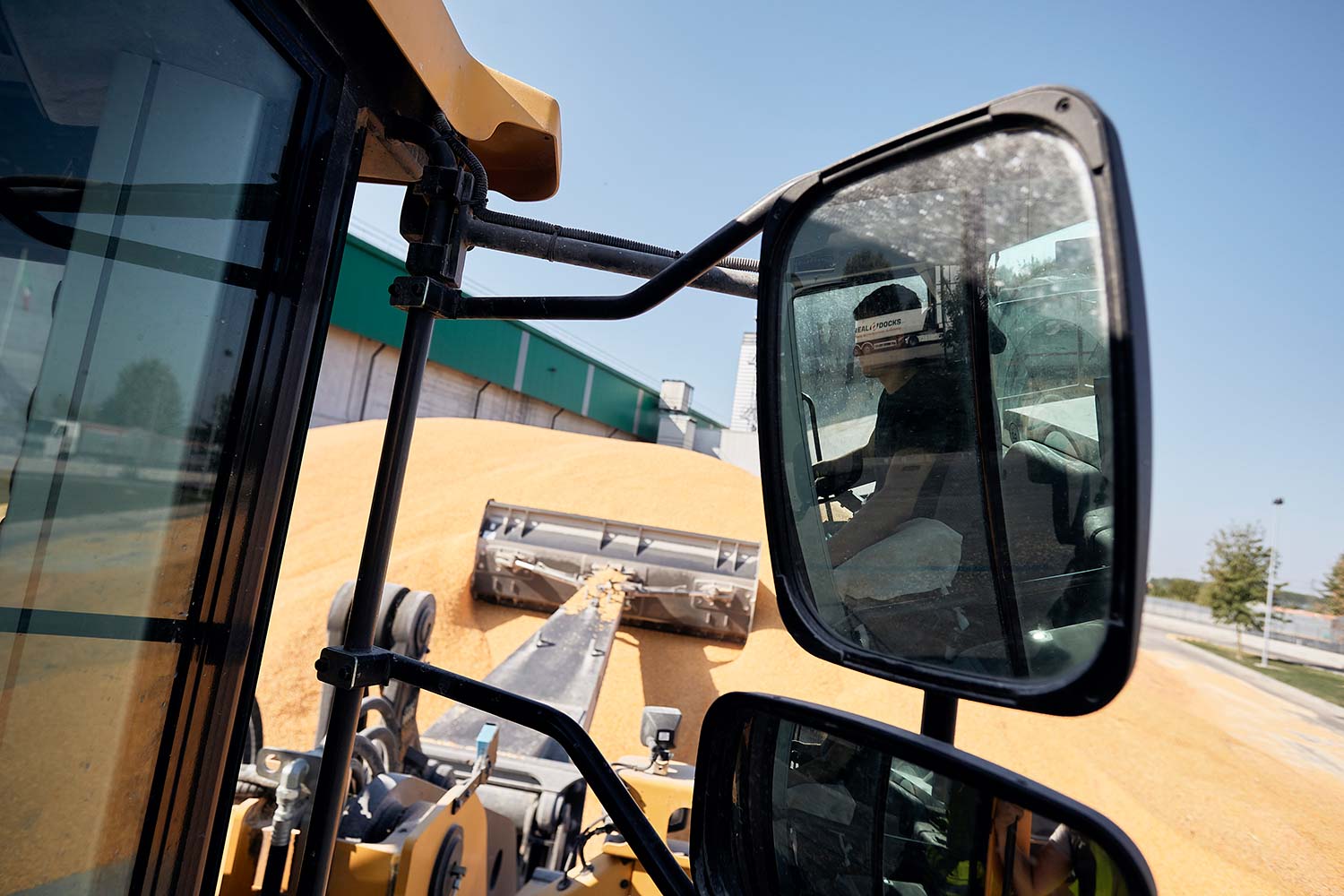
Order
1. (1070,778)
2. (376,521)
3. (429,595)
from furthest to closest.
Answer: (1070,778) → (429,595) → (376,521)

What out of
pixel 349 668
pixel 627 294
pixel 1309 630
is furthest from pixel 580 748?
pixel 1309 630

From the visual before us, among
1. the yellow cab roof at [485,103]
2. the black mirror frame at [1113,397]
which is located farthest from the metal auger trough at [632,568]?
the black mirror frame at [1113,397]

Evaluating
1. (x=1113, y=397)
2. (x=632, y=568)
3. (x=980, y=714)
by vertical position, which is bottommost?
(x=980, y=714)

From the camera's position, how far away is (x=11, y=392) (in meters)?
0.70

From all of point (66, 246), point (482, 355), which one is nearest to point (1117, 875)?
point (66, 246)

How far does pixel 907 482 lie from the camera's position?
933 millimetres

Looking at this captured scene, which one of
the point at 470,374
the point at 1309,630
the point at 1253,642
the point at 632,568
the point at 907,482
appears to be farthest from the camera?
the point at 1309,630

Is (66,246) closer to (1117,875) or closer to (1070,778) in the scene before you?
(1117,875)

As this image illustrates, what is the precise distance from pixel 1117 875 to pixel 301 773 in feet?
5.75

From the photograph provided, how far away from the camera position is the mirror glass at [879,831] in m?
0.79

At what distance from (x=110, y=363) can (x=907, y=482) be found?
3.13 ft

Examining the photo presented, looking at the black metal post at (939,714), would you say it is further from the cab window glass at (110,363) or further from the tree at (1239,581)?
the tree at (1239,581)

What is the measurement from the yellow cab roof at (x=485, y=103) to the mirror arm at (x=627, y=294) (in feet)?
0.70

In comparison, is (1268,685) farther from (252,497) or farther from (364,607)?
(252,497)
